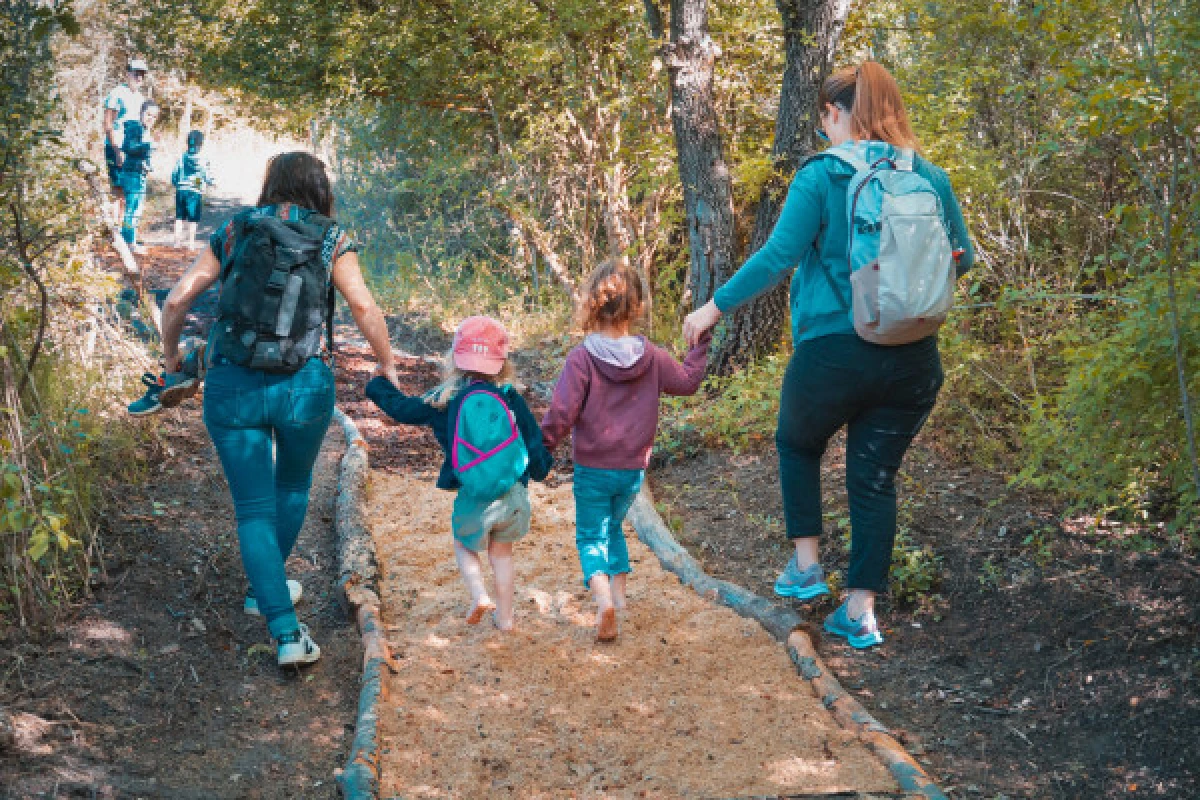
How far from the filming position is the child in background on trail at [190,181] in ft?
42.2

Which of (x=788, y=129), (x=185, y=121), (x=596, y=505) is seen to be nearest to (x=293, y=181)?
(x=596, y=505)

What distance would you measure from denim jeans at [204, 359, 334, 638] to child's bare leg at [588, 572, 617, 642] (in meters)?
1.21

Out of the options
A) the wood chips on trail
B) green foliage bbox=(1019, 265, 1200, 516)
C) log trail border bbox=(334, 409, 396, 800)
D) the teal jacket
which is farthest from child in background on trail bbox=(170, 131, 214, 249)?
green foliage bbox=(1019, 265, 1200, 516)

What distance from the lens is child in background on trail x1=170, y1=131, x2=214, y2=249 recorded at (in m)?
12.9

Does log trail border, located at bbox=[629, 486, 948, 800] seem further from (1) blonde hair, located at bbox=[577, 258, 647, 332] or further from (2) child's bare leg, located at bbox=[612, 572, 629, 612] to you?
(1) blonde hair, located at bbox=[577, 258, 647, 332]

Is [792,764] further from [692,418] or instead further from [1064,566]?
[692,418]

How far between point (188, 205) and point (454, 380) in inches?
449

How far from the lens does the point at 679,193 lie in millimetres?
10102

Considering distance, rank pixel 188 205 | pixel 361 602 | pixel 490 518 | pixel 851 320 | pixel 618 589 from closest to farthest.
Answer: pixel 851 320 → pixel 490 518 → pixel 618 589 → pixel 361 602 → pixel 188 205

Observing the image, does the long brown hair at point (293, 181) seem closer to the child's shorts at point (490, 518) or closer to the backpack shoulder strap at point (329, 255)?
the backpack shoulder strap at point (329, 255)

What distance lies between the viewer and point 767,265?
390 cm

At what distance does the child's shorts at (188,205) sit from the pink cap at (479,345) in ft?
36.9

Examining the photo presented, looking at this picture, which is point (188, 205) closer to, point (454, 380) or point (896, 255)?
point (454, 380)

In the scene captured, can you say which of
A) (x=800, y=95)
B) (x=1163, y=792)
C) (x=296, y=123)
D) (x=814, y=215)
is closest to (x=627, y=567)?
(x=814, y=215)
